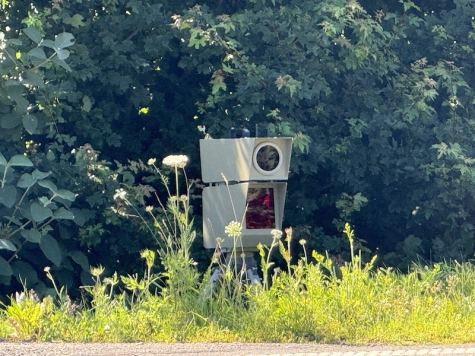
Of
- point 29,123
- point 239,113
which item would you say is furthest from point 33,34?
point 239,113

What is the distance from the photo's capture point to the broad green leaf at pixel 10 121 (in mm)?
9086

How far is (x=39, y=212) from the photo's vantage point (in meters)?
8.43

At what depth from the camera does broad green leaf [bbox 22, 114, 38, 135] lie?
8.98 m

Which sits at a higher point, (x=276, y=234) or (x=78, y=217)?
(x=276, y=234)

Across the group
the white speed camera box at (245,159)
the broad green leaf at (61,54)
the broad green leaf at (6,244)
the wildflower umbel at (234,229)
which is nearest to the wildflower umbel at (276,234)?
the wildflower umbel at (234,229)

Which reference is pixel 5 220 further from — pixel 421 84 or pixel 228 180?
pixel 421 84

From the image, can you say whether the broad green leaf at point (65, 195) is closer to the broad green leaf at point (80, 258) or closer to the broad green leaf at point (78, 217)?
the broad green leaf at point (78, 217)

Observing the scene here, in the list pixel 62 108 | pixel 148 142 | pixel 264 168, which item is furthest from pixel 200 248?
pixel 264 168

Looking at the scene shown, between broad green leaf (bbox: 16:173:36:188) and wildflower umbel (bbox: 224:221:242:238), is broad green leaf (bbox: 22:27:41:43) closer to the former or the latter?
broad green leaf (bbox: 16:173:36:188)

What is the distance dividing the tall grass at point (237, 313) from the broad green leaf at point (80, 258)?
2.63 m

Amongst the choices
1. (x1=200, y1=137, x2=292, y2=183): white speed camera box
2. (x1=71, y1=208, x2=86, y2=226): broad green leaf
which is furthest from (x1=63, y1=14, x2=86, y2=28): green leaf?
(x1=200, y1=137, x2=292, y2=183): white speed camera box

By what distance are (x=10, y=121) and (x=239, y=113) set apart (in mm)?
2661

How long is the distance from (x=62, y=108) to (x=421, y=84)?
436cm

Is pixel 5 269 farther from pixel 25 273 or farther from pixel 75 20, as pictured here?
pixel 75 20
